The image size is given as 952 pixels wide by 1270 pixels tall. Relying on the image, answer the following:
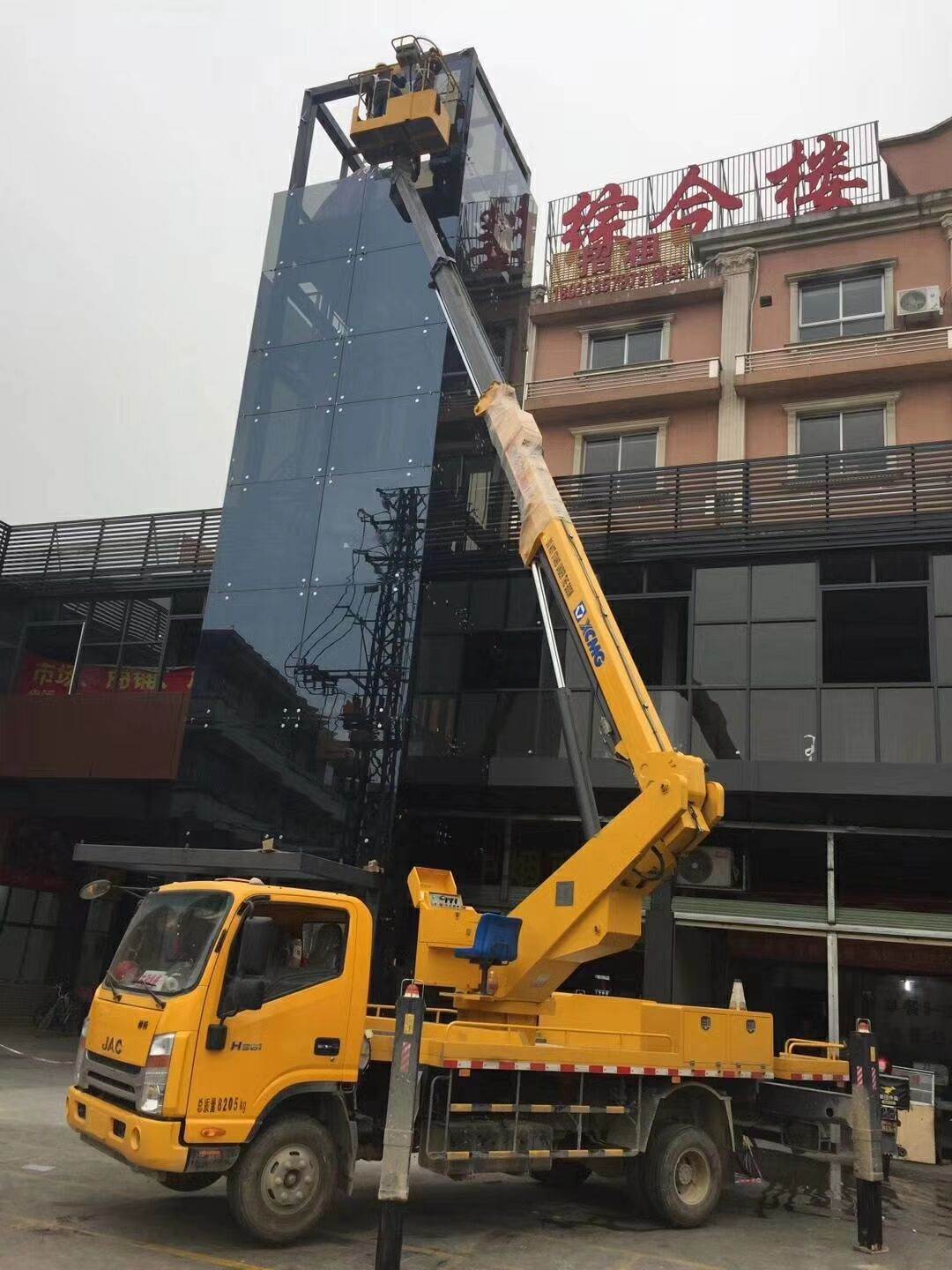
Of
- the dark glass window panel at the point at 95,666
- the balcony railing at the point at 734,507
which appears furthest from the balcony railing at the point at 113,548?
the balcony railing at the point at 734,507

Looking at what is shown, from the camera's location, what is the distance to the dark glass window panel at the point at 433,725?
18453 mm

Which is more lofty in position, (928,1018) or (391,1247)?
(928,1018)

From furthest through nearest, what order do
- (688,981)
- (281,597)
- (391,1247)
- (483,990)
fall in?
1. (281,597)
2. (688,981)
3. (483,990)
4. (391,1247)

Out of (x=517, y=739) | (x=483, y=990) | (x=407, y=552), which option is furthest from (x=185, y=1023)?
(x=407, y=552)

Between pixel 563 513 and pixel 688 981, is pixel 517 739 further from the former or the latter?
pixel 563 513

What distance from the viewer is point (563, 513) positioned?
12250 mm

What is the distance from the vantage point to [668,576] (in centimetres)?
1888

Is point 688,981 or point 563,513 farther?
point 688,981

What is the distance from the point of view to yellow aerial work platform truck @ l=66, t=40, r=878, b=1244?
24.3 feet

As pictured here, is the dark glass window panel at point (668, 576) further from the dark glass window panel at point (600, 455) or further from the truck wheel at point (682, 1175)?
the truck wheel at point (682, 1175)

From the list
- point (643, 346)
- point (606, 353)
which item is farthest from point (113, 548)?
point (643, 346)

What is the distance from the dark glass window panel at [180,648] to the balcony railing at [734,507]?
23.7ft

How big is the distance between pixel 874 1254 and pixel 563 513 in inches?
321

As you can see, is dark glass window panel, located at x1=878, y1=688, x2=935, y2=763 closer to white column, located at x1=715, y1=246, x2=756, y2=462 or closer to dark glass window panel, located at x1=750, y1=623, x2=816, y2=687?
dark glass window panel, located at x1=750, y1=623, x2=816, y2=687
